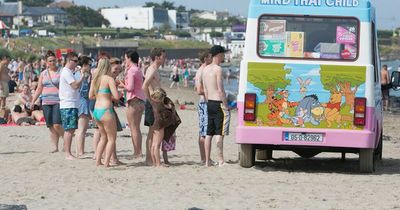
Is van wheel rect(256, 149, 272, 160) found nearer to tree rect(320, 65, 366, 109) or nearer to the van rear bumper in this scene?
the van rear bumper

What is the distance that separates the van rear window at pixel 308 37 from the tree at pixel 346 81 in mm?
214

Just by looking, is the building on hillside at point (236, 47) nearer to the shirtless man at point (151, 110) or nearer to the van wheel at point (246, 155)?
the shirtless man at point (151, 110)

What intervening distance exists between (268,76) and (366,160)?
5.85ft

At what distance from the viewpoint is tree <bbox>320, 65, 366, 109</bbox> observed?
12.7m

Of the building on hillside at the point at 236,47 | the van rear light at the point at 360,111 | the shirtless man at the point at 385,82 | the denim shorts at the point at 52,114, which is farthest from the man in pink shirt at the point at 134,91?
the building on hillside at the point at 236,47

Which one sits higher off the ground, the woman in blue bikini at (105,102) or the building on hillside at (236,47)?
the woman in blue bikini at (105,102)

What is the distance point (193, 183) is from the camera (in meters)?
11.9

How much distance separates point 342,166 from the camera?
14.7 metres

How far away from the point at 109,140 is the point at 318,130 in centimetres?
284

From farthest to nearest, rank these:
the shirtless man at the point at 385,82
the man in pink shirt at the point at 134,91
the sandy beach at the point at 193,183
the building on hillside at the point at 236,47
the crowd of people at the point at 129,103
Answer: the building on hillside at the point at 236,47, the shirtless man at the point at 385,82, the man in pink shirt at the point at 134,91, the crowd of people at the point at 129,103, the sandy beach at the point at 193,183

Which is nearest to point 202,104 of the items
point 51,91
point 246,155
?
point 246,155

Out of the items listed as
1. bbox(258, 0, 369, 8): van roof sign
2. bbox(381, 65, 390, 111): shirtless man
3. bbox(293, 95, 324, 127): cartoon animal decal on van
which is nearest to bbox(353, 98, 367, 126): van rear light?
bbox(293, 95, 324, 127): cartoon animal decal on van

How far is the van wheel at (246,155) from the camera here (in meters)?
13.4

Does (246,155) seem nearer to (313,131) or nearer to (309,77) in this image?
(313,131)
